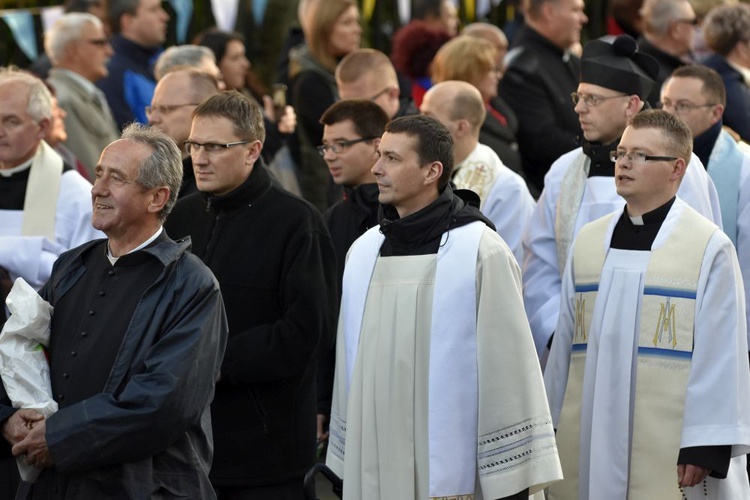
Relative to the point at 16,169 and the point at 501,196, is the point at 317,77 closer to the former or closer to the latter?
the point at 501,196

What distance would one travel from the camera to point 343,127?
7348 mm

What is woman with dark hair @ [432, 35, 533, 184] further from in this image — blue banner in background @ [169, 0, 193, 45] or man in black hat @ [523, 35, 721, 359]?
blue banner in background @ [169, 0, 193, 45]

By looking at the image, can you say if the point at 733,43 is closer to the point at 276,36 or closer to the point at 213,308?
the point at 276,36

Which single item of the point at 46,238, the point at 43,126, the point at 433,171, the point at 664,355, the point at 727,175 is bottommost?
the point at 664,355

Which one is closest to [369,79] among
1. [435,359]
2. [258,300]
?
[258,300]

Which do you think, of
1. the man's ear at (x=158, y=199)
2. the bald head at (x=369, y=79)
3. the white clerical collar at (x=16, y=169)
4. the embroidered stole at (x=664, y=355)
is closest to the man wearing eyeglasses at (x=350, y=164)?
the bald head at (x=369, y=79)

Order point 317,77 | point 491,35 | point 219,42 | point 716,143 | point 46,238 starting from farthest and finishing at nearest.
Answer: point 491,35 → point 219,42 → point 317,77 → point 716,143 → point 46,238

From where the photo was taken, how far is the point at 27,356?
5.07 metres

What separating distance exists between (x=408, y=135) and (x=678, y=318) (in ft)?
4.53

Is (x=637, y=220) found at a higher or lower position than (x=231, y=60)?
higher

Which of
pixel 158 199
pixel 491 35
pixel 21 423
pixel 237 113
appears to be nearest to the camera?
pixel 21 423

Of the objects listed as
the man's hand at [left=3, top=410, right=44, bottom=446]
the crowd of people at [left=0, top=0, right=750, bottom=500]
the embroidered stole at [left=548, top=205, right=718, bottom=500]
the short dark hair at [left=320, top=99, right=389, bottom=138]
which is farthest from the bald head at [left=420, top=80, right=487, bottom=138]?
the man's hand at [left=3, top=410, right=44, bottom=446]

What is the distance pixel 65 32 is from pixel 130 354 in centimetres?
516

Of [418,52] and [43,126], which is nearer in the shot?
[43,126]
